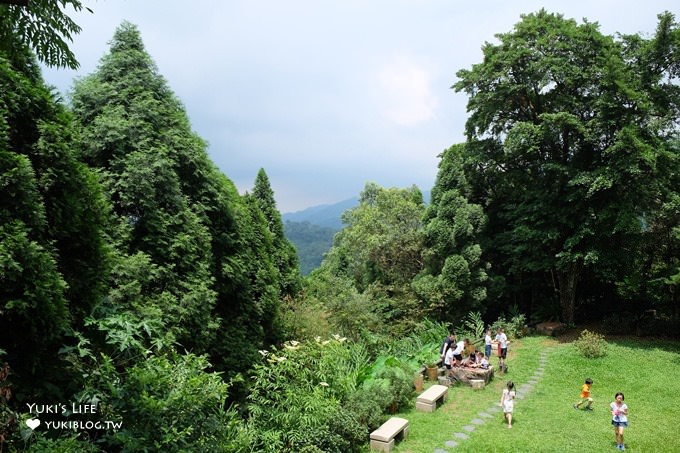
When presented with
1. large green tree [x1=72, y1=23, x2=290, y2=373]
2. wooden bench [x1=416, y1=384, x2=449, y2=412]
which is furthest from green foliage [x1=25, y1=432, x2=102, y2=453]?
wooden bench [x1=416, y1=384, x2=449, y2=412]

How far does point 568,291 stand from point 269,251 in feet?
43.6

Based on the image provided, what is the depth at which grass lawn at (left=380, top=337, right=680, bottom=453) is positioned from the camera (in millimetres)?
8062

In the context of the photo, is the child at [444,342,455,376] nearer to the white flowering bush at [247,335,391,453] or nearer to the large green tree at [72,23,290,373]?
the white flowering bush at [247,335,391,453]

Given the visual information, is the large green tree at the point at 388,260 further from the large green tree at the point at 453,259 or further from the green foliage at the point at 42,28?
the green foliage at the point at 42,28

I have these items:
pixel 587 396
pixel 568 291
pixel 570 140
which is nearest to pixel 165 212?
pixel 587 396

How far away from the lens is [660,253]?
17.5m

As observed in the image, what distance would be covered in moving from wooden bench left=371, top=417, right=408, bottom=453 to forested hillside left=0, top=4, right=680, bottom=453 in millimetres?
288

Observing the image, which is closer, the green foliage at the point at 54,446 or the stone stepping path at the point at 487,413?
the green foliage at the point at 54,446

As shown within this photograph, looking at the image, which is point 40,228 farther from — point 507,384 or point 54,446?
point 507,384

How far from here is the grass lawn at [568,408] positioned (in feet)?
26.5

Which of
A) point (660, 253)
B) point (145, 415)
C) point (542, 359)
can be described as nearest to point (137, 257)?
point (145, 415)

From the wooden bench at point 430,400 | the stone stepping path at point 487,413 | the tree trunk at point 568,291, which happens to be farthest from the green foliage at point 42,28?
the tree trunk at point 568,291

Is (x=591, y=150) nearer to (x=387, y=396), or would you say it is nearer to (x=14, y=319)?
(x=387, y=396)

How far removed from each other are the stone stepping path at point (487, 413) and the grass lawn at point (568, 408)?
81 mm
